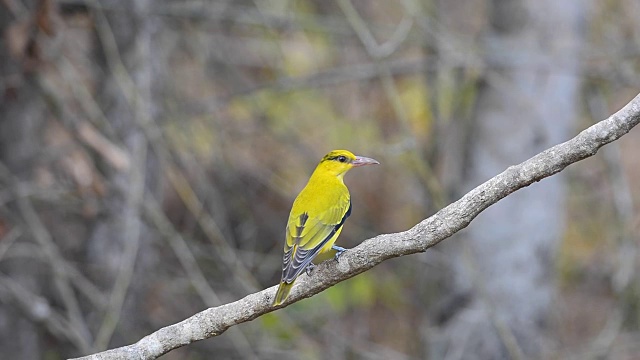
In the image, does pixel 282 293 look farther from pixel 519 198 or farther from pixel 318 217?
pixel 519 198

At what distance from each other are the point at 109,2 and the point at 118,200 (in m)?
1.68

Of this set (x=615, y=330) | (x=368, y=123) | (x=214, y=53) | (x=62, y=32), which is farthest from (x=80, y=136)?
(x=368, y=123)

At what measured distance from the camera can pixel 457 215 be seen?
3736mm

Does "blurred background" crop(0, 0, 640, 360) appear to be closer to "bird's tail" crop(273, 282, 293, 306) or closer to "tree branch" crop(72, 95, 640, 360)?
"tree branch" crop(72, 95, 640, 360)

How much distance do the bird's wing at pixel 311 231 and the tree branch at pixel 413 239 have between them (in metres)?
0.39

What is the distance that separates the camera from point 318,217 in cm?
521

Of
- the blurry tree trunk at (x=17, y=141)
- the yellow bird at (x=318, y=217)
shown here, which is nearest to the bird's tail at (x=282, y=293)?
the yellow bird at (x=318, y=217)

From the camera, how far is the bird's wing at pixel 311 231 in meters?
4.83

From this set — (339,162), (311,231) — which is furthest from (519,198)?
(311,231)

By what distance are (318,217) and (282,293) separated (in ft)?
3.62

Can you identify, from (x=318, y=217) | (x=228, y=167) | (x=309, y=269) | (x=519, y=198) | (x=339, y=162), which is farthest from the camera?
(x=228, y=167)

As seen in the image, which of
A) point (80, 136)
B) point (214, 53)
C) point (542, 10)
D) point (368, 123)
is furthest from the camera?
point (368, 123)

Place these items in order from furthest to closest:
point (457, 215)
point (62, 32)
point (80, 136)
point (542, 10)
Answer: point (542, 10) → point (62, 32) → point (80, 136) → point (457, 215)

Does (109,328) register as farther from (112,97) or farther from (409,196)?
(409,196)
